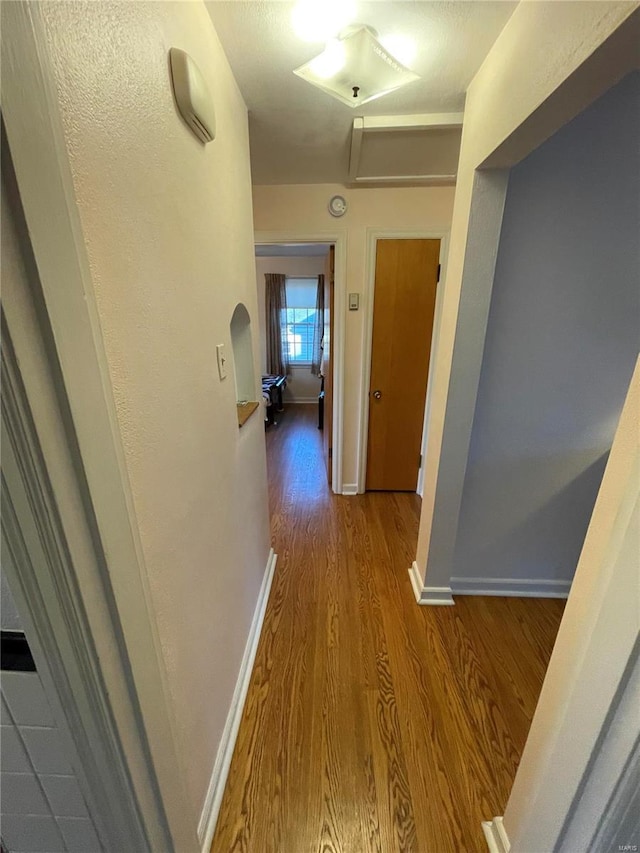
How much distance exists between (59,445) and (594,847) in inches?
50.8

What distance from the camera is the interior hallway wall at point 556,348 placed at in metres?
1.32

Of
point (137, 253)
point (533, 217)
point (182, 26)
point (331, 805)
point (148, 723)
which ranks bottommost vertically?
point (331, 805)

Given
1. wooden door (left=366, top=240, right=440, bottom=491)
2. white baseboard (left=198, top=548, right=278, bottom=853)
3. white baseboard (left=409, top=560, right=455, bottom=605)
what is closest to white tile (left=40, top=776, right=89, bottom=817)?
white baseboard (left=198, top=548, right=278, bottom=853)

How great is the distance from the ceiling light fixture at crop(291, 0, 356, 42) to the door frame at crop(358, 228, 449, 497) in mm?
1348

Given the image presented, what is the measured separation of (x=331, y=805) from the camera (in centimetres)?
111

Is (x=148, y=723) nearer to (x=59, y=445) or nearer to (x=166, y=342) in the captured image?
(x=59, y=445)

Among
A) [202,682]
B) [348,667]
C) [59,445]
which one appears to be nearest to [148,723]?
[202,682]

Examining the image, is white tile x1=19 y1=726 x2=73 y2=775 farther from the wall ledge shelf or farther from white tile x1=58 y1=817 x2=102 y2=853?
the wall ledge shelf

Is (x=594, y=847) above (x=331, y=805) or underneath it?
above

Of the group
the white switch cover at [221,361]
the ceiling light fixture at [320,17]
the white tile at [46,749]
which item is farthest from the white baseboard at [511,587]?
the ceiling light fixture at [320,17]

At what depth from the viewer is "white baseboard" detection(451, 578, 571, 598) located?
6.32ft

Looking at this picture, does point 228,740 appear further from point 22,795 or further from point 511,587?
point 511,587

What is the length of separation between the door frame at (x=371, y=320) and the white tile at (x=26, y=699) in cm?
248

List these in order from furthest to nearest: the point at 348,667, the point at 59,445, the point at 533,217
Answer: the point at 348,667 → the point at 533,217 → the point at 59,445
